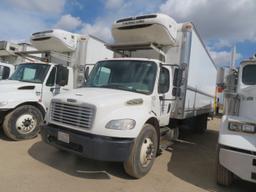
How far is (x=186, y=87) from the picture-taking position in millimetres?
6520

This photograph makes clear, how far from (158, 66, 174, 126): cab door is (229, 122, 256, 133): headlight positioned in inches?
68.8

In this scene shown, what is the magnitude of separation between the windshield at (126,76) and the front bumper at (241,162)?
1987mm

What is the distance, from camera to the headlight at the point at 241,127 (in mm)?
3973

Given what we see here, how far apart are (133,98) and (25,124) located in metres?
3.60

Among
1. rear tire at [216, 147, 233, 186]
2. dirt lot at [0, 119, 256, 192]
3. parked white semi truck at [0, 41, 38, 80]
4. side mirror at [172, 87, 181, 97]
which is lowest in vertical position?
dirt lot at [0, 119, 256, 192]

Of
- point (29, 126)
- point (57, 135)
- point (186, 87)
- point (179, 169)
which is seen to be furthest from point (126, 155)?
point (29, 126)

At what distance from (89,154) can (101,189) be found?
0.61m

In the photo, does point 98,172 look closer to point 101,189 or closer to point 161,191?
point 101,189

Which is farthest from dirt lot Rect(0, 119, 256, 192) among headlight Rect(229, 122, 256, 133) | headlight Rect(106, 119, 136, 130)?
headlight Rect(229, 122, 256, 133)

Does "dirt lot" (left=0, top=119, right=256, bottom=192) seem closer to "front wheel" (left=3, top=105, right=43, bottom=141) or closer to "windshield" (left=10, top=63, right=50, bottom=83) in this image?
"front wheel" (left=3, top=105, right=43, bottom=141)

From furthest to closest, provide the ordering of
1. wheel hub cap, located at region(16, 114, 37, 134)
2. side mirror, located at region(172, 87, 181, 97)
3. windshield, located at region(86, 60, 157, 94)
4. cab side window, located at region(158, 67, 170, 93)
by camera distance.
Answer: wheel hub cap, located at region(16, 114, 37, 134)
side mirror, located at region(172, 87, 181, 97)
cab side window, located at region(158, 67, 170, 93)
windshield, located at region(86, 60, 157, 94)

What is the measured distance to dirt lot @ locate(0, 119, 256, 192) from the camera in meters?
4.02

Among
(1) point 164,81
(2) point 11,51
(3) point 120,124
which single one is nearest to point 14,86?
(3) point 120,124

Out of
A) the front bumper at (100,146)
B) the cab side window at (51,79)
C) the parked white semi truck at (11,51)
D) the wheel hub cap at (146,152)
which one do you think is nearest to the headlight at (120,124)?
the front bumper at (100,146)
